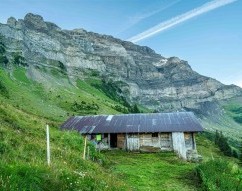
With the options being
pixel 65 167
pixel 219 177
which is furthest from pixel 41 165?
pixel 219 177

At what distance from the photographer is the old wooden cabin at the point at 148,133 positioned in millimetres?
44741

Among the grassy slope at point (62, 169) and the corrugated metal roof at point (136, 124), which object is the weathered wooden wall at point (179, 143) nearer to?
the corrugated metal roof at point (136, 124)

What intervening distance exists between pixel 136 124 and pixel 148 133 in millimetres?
2675

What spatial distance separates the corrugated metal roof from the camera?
45281 millimetres

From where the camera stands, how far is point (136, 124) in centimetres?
4781

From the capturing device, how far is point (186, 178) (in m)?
26.0

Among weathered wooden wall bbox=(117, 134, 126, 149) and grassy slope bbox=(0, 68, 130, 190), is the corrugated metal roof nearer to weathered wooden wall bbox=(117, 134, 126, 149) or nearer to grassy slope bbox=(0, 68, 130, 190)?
weathered wooden wall bbox=(117, 134, 126, 149)

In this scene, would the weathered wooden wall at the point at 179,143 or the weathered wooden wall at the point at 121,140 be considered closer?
the weathered wooden wall at the point at 179,143

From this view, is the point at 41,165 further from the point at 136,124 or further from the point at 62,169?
the point at 136,124

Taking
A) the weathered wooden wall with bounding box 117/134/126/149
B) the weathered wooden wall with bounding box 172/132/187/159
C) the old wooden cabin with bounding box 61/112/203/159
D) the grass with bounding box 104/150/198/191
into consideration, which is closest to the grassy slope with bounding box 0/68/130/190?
the grass with bounding box 104/150/198/191

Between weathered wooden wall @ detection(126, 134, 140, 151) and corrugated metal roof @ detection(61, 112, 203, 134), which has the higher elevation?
corrugated metal roof @ detection(61, 112, 203, 134)

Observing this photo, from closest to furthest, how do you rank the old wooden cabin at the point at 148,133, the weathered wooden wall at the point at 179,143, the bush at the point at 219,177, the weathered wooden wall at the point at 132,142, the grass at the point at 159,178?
the bush at the point at 219,177 → the grass at the point at 159,178 → the weathered wooden wall at the point at 179,143 → the old wooden cabin at the point at 148,133 → the weathered wooden wall at the point at 132,142

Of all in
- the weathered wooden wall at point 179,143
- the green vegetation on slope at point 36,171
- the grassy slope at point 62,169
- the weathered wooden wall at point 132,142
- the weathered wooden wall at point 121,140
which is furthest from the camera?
the weathered wooden wall at point 121,140

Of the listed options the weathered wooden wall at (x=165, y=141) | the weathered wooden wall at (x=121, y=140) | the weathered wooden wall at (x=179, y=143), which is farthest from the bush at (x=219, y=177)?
the weathered wooden wall at (x=121, y=140)
